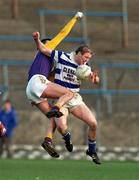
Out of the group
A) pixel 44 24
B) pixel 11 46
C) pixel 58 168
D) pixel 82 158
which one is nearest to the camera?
pixel 58 168

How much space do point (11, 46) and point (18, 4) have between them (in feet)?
13.3

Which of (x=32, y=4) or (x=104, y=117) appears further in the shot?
(x=32, y=4)

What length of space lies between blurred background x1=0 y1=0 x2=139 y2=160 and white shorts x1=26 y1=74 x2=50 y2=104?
10.7 meters

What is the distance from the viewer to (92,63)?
3061cm

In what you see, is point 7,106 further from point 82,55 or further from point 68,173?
point 82,55

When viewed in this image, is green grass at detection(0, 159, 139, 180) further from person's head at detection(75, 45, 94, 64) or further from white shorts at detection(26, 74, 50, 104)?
person's head at detection(75, 45, 94, 64)

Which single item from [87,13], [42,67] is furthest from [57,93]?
[87,13]

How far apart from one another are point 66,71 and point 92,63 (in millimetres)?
12489

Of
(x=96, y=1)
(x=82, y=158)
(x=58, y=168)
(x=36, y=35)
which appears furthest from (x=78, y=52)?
(x=96, y=1)

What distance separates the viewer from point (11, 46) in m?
34.8

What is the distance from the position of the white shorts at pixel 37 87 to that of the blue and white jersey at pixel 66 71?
33 centimetres

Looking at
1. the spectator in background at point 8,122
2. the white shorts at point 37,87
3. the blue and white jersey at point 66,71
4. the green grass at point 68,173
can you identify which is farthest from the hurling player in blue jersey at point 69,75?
the spectator in background at point 8,122

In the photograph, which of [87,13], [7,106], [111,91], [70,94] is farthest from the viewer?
[87,13]

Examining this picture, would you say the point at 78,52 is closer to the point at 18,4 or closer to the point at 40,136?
the point at 40,136
